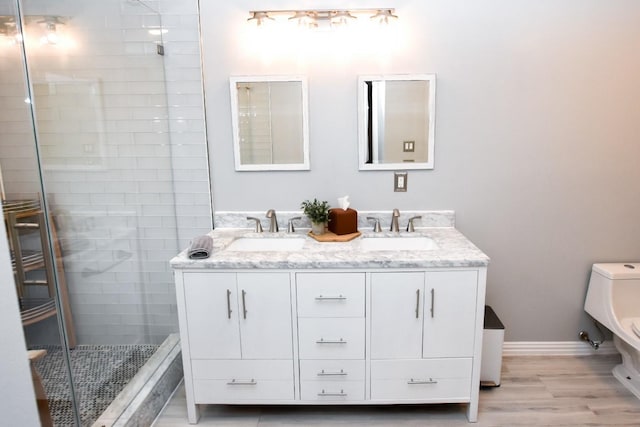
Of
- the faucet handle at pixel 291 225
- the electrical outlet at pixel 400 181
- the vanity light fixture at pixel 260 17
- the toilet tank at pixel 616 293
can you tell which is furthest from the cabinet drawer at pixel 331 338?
the vanity light fixture at pixel 260 17

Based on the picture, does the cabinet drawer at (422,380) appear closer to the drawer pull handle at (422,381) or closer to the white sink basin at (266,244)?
the drawer pull handle at (422,381)

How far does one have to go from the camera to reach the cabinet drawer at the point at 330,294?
5.79ft

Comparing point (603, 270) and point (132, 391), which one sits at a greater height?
point (603, 270)

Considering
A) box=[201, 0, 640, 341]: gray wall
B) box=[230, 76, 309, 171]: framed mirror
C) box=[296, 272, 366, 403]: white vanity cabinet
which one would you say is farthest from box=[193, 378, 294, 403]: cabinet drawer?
box=[230, 76, 309, 171]: framed mirror

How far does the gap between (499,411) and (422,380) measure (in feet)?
1.59

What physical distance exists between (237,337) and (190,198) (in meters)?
0.97

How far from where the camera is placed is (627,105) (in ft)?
7.09

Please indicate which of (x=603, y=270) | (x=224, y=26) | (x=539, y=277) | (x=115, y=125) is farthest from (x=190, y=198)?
(x=603, y=270)

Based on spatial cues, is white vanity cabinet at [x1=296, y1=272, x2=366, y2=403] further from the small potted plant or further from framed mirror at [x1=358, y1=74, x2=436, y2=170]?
framed mirror at [x1=358, y1=74, x2=436, y2=170]

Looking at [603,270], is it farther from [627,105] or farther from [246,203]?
[246,203]

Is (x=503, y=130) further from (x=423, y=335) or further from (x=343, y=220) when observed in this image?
(x=423, y=335)

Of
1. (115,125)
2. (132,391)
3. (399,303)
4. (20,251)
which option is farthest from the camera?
(115,125)

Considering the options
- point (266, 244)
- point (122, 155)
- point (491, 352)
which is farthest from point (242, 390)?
point (122, 155)

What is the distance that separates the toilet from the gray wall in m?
0.13
